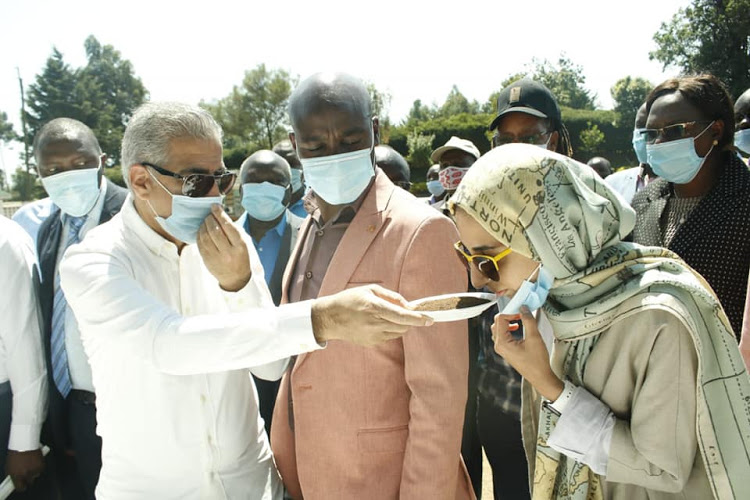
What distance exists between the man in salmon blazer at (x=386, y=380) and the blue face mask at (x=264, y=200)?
2.54 metres

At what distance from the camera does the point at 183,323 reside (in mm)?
1643

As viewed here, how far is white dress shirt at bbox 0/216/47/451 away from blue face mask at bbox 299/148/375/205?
1707mm

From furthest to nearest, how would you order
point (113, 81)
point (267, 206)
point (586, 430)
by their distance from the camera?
point (113, 81) < point (267, 206) < point (586, 430)

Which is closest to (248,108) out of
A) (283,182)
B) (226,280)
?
(283,182)

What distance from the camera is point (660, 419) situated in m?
1.37

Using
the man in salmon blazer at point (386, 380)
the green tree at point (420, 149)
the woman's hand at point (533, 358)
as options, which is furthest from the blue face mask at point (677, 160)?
the green tree at point (420, 149)

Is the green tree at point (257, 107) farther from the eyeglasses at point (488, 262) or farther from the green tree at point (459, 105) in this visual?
the eyeglasses at point (488, 262)

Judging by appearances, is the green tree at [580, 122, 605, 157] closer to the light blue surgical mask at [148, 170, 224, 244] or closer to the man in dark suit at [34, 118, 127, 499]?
the man in dark suit at [34, 118, 127, 499]

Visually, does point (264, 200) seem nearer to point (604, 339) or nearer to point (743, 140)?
point (604, 339)

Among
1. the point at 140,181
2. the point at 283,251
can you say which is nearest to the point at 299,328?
the point at 140,181

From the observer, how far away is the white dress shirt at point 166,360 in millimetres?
1617

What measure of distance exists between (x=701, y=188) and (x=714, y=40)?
4012 cm

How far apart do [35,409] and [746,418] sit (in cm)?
308

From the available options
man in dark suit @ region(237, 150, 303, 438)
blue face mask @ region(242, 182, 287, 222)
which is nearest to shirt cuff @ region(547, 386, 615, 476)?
man in dark suit @ region(237, 150, 303, 438)
